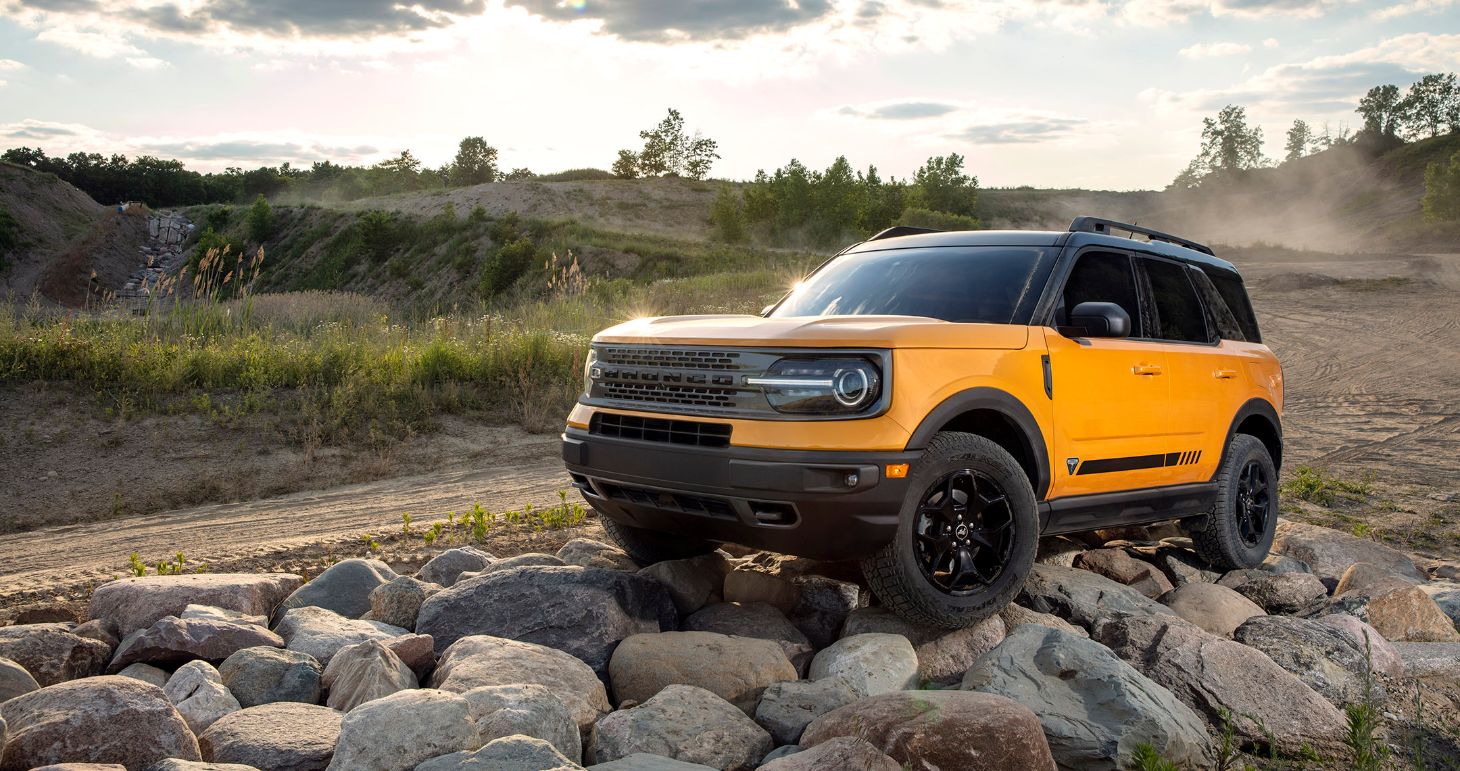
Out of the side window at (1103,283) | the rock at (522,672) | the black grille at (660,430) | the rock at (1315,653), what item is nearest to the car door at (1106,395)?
the side window at (1103,283)

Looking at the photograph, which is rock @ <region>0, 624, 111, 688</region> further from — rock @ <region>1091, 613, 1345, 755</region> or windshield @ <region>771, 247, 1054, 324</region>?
rock @ <region>1091, 613, 1345, 755</region>

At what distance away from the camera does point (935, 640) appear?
17.9 ft

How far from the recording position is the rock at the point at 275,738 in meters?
4.04

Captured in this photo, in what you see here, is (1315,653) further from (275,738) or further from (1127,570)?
(275,738)

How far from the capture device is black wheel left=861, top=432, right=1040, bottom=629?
16.2 feet

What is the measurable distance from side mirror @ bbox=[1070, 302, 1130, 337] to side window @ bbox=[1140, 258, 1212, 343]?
3.88ft

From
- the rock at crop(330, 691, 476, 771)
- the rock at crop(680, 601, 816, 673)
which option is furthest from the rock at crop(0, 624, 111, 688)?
the rock at crop(680, 601, 816, 673)

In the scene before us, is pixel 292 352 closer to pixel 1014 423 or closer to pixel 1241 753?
pixel 1014 423

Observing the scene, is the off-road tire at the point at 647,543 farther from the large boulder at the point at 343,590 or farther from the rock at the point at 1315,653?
the rock at the point at 1315,653

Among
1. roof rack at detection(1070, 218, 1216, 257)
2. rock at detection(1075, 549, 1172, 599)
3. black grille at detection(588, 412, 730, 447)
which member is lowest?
rock at detection(1075, 549, 1172, 599)

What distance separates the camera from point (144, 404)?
38.0 ft

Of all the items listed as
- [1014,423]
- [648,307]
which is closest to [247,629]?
[1014,423]

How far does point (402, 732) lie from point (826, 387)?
7.27 feet

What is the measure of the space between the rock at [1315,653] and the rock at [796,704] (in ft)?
8.27
